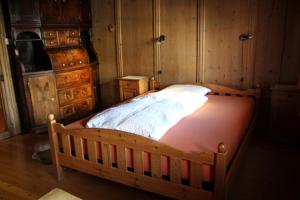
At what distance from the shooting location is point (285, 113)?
3215mm

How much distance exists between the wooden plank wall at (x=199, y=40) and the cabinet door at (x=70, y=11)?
344 millimetres

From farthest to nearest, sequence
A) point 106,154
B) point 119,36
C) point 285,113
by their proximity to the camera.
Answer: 1. point 119,36
2. point 285,113
3. point 106,154

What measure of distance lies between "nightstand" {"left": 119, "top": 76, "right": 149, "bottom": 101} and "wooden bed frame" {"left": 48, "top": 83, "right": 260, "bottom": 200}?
5.74ft

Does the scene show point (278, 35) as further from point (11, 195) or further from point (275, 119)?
point (11, 195)

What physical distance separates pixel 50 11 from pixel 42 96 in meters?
1.32

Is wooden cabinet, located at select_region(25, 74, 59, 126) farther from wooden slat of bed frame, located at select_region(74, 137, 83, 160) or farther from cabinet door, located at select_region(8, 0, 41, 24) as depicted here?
wooden slat of bed frame, located at select_region(74, 137, 83, 160)

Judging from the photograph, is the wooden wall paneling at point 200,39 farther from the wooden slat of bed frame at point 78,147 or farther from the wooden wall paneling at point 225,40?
the wooden slat of bed frame at point 78,147

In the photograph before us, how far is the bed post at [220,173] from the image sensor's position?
1.76 m

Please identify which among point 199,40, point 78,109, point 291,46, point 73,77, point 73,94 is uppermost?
point 199,40

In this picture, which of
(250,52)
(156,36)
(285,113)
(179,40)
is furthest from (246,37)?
(156,36)

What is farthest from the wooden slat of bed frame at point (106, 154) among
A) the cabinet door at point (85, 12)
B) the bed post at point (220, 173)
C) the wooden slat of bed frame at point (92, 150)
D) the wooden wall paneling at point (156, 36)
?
the cabinet door at point (85, 12)

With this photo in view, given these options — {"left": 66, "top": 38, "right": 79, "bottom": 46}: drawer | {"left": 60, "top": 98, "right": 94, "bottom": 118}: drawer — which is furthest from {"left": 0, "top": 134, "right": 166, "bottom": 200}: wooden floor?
{"left": 66, "top": 38, "right": 79, "bottom": 46}: drawer

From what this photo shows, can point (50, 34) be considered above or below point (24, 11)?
below

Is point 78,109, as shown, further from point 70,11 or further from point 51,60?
point 70,11
